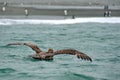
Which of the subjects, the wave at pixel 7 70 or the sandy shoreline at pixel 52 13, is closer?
the wave at pixel 7 70

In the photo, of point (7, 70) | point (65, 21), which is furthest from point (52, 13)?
point (7, 70)

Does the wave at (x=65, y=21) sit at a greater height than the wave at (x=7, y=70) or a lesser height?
lesser

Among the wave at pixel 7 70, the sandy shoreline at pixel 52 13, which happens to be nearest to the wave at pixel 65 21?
the sandy shoreline at pixel 52 13

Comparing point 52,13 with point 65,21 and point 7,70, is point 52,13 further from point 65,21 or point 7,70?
point 7,70

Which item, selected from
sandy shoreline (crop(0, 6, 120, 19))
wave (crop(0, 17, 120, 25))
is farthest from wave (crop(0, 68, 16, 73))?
sandy shoreline (crop(0, 6, 120, 19))

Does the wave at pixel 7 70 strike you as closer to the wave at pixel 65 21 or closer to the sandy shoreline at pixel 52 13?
the wave at pixel 65 21

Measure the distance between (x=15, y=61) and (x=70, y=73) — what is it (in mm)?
3472

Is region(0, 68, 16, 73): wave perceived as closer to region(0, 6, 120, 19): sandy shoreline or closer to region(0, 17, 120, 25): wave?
region(0, 17, 120, 25): wave

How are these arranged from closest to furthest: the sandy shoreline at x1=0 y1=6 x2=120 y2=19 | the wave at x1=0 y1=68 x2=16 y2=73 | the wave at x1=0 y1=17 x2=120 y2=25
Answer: the wave at x1=0 y1=68 x2=16 y2=73, the wave at x1=0 y1=17 x2=120 y2=25, the sandy shoreline at x1=0 y1=6 x2=120 y2=19

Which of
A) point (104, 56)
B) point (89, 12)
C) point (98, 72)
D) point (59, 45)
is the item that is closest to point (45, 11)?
point (89, 12)

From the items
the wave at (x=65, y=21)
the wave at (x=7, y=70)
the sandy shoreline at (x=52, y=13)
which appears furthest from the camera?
the sandy shoreline at (x=52, y=13)

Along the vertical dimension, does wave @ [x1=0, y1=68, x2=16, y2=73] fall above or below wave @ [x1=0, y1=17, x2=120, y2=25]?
above

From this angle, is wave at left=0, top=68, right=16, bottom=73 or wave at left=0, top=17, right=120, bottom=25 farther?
wave at left=0, top=17, right=120, bottom=25

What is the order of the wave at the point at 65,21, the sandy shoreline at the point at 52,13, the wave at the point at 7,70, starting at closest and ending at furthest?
1. the wave at the point at 7,70
2. the wave at the point at 65,21
3. the sandy shoreline at the point at 52,13
